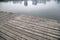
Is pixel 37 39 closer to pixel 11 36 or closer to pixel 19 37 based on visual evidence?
pixel 19 37

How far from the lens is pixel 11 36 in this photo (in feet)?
10.8

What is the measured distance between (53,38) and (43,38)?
342 mm

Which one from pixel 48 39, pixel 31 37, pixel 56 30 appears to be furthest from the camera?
pixel 56 30

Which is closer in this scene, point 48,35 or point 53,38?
point 53,38

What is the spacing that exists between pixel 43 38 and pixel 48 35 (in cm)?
28

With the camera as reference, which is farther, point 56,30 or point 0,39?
point 56,30

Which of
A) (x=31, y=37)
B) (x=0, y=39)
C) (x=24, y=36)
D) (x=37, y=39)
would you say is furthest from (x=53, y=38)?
(x=0, y=39)

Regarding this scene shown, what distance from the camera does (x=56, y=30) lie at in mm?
3531

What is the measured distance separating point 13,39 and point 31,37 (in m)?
0.65

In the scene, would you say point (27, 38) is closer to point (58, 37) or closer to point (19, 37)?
point (19, 37)

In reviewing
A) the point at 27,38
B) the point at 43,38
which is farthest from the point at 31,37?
the point at 43,38

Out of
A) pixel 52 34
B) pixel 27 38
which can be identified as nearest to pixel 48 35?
pixel 52 34

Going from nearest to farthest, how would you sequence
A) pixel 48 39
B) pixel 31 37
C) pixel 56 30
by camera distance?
pixel 48 39 < pixel 31 37 < pixel 56 30

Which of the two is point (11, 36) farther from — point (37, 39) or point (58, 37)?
point (58, 37)
